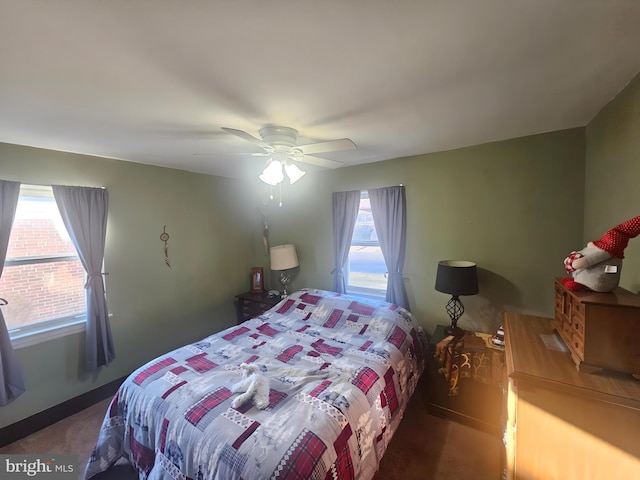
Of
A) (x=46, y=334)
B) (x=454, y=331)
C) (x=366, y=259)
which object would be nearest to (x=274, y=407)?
(x=454, y=331)

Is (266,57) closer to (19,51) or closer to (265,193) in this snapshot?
(19,51)

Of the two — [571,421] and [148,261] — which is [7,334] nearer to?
[148,261]

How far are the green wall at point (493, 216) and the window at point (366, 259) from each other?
310 mm

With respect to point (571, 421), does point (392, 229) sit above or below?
above

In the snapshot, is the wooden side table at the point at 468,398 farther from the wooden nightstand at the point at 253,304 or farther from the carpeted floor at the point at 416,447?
the wooden nightstand at the point at 253,304

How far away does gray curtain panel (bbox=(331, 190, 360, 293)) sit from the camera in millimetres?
3049

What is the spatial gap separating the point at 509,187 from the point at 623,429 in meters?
1.91

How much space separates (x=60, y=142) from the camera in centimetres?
207

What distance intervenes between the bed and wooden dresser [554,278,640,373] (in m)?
1.14

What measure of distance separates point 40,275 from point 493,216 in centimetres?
404

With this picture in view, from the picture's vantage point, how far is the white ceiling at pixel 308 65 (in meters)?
0.85

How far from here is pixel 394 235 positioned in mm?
2764

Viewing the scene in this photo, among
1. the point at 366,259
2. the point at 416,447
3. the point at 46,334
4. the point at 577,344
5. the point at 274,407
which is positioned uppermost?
the point at 366,259

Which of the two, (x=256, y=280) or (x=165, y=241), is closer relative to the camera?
(x=165, y=241)
